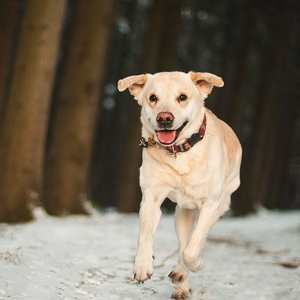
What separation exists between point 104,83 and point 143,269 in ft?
56.3

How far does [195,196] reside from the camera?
209 inches

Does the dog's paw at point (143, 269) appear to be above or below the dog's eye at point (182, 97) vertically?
below

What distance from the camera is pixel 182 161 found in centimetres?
527

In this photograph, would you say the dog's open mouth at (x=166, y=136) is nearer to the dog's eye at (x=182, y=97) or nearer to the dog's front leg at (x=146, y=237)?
the dog's eye at (x=182, y=97)

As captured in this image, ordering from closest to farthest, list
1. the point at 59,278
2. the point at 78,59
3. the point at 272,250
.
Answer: the point at 59,278 → the point at 272,250 → the point at 78,59

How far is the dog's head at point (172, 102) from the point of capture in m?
5.02

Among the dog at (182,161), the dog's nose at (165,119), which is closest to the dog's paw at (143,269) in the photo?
the dog at (182,161)

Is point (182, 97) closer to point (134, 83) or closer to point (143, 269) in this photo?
point (134, 83)

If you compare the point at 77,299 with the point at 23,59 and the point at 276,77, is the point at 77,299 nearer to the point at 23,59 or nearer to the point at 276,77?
the point at 23,59

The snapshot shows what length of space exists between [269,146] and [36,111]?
1727 cm

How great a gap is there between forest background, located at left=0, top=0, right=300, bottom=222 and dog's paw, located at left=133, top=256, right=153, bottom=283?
5.64m

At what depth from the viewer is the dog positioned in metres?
5.11

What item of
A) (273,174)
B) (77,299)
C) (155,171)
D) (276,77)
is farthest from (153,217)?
(273,174)

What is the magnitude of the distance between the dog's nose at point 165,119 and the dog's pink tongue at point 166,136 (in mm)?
134
